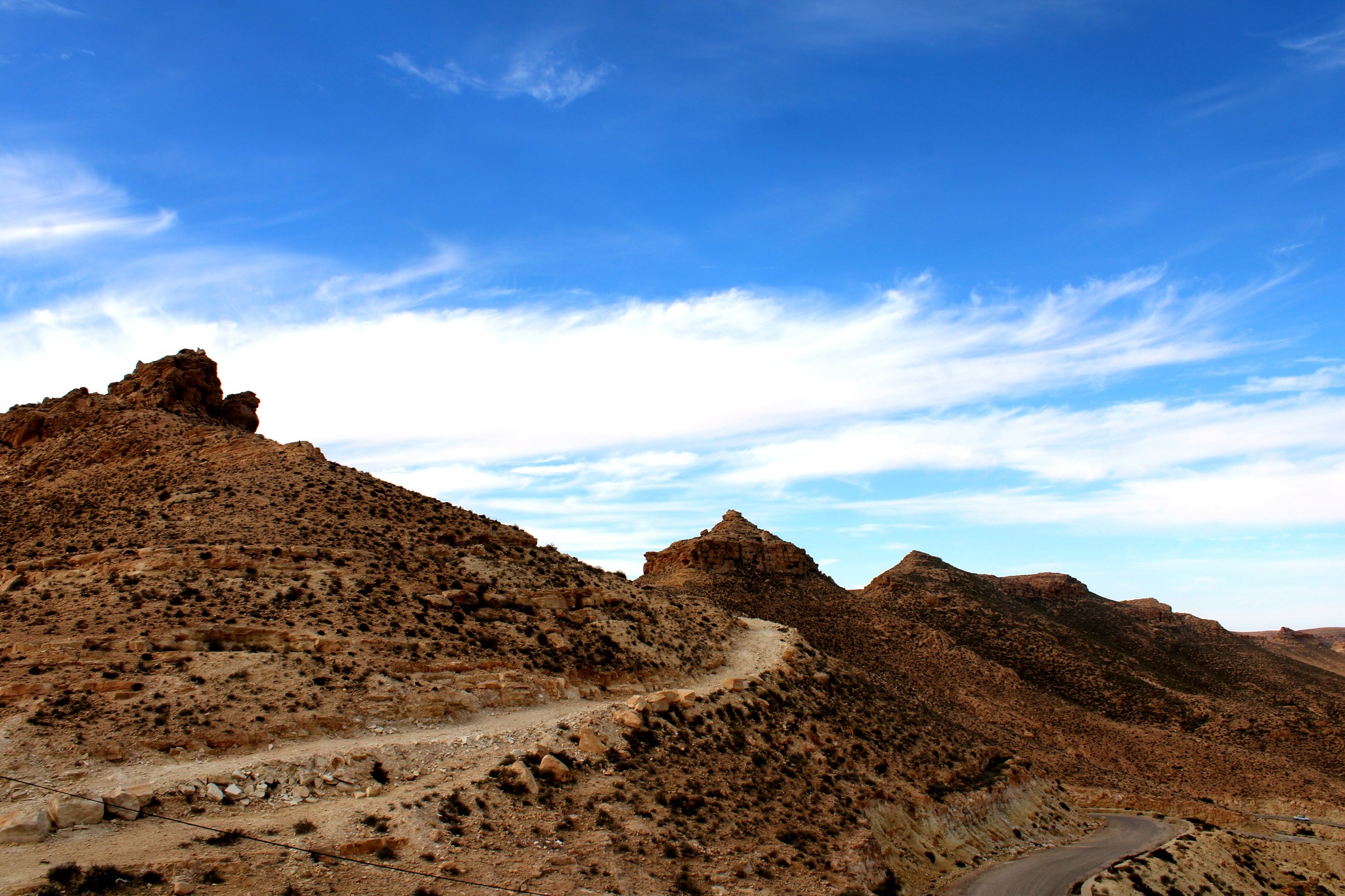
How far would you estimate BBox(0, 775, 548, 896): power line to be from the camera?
16922mm

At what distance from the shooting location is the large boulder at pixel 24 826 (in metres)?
15.6

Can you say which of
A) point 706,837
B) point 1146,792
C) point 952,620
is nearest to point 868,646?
point 952,620

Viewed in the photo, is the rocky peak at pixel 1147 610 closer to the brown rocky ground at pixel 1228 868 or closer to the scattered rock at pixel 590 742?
the brown rocky ground at pixel 1228 868

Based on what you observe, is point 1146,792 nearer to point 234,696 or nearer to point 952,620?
point 952,620

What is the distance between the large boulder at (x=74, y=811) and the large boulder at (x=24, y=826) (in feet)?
0.85

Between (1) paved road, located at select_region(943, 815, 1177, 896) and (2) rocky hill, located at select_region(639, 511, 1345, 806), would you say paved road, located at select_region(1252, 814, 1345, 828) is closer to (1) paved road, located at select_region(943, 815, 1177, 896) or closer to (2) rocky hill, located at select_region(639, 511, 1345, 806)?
(2) rocky hill, located at select_region(639, 511, 1345, 806)

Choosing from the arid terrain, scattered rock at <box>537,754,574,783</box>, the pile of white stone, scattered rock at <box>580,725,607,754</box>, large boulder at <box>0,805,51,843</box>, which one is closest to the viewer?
large boulder at <box>0,805,51,843</box>

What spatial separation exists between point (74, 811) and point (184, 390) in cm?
4032

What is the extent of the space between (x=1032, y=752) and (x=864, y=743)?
75.8ft

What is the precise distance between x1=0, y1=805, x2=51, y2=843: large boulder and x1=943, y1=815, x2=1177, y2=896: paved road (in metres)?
26.9

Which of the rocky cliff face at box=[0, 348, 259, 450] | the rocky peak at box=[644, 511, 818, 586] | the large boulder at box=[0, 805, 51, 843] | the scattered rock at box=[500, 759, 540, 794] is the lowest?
the large boulder at box=[0, 805, 51, 843]

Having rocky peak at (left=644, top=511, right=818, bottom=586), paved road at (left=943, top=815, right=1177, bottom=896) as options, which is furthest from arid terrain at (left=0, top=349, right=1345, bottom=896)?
rocky peak at (left=644, top=511, right=818, bottom=586)

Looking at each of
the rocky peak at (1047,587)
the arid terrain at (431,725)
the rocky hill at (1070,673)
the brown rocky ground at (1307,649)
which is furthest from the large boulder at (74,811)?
the brown rocky ground at (1307,649)

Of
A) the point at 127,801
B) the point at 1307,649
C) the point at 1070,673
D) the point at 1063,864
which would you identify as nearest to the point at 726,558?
the point at 1070,673
